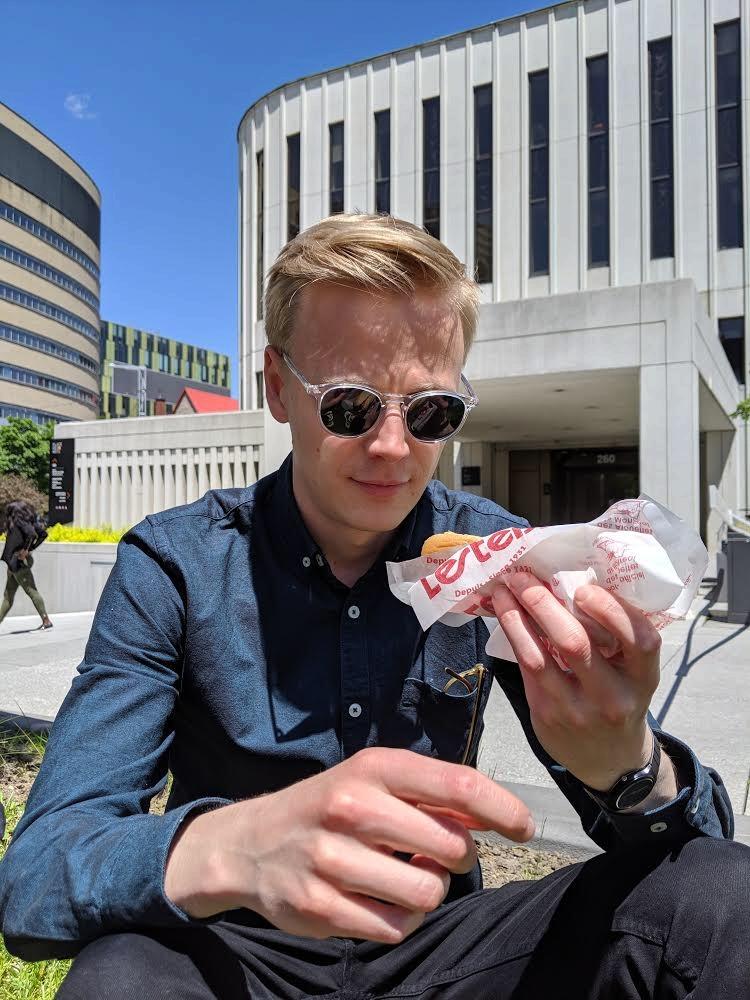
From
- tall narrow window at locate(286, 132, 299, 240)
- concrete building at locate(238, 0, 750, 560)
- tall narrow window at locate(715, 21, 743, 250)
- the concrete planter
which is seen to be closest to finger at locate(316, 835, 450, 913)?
the concrete planter

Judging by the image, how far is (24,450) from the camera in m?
43.1

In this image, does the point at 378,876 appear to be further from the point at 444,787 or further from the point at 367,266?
the point at 367,266

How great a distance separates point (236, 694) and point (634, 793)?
0.77m

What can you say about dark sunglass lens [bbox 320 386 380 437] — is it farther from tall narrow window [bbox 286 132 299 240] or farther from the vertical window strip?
the vertical window strip

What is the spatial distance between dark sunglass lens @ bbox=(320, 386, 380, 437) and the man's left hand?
0.53m

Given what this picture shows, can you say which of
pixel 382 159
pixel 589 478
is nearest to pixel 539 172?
pixel 382 159

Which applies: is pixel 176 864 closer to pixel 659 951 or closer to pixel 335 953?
pixel 335 953

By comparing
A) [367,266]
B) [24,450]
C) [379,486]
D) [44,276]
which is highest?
[44,276]

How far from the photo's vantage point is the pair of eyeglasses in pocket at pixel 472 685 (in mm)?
1617

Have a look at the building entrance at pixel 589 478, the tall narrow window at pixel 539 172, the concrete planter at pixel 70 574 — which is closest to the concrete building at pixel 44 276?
the tall narrow window at pixel 539 172

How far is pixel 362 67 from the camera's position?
2797cm

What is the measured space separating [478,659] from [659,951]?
0.73m

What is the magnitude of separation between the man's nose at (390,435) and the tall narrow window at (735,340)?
23.7 m

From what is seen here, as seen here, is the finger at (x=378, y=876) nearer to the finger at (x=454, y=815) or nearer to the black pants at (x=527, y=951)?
the finger at (x=454, y=815)
